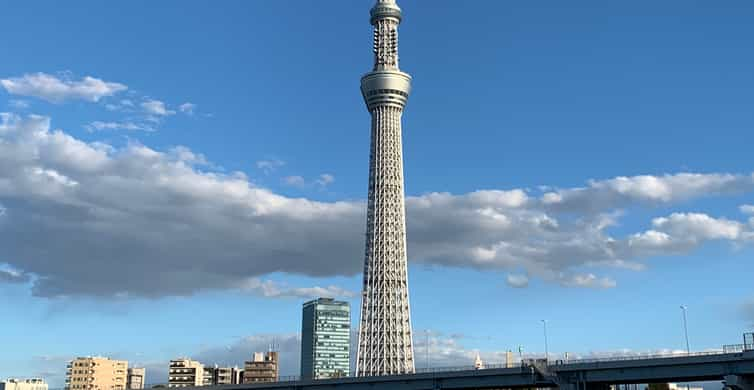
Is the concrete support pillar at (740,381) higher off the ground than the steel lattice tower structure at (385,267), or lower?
lower

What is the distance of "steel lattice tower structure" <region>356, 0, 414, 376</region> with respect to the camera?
182 meters

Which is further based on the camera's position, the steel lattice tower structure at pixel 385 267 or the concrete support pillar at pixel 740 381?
the steel lattice tower structure at pixel 385 267

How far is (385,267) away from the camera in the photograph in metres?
188

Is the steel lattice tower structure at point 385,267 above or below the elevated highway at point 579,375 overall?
above

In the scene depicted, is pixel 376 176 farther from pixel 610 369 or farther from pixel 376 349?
pixel 610 369

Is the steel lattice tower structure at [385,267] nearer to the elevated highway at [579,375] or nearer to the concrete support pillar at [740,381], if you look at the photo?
the elevated highway at [579,375]

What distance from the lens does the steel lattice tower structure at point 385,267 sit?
182 m

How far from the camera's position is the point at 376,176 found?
196125mm

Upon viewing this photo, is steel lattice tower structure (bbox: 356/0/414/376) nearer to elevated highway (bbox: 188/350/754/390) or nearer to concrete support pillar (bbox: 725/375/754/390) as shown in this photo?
elevated highway (bbox: 188/350/754/390)

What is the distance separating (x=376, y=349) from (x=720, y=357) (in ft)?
310

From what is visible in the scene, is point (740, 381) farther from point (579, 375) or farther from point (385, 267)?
point (385, 267)

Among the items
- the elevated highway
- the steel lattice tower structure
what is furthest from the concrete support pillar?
the steel lattice tower structure

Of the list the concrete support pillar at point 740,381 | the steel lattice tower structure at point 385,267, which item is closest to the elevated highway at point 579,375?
the concrete support pillar at point 740,381

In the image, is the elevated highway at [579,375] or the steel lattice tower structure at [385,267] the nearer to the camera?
the elevated highway at [579,375]
